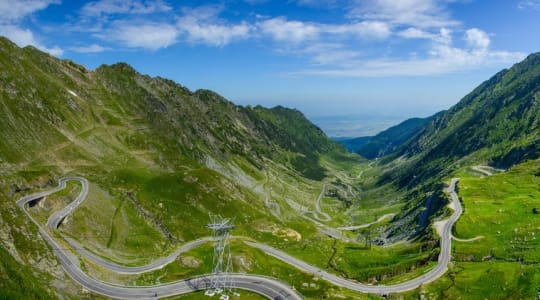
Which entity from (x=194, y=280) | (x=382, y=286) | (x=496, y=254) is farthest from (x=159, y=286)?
(x=496, y=254)

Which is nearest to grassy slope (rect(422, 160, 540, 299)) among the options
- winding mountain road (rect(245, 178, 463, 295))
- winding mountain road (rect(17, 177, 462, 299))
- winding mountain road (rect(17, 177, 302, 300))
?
winding mountain road (rect(245, 178, 463, 295))

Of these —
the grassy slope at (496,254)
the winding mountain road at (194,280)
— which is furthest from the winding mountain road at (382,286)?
the grassy slope at (496,254)

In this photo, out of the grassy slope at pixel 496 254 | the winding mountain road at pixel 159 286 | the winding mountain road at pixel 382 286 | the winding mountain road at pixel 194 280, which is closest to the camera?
the winding mountain road at pixel 159 286

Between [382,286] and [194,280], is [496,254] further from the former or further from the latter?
[194,280]

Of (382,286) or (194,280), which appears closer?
(194,280)


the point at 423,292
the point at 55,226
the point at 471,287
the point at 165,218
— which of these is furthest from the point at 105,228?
the point at 471,287

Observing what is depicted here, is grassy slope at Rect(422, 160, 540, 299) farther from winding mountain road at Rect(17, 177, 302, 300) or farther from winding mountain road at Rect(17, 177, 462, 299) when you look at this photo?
winding mountain road at Rect(17, 177, 302, 300)

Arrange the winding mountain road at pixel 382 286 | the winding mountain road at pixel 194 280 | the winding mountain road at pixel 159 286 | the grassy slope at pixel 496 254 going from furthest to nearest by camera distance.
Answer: the winding mountain road at pixel 382 286
the grassy slope at pixel 496 254
the winding mountain road at pixel 194 280
the winding mountain road at pixel 159 286

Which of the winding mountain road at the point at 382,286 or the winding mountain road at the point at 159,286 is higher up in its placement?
the winding mountain road at the point at 159,286

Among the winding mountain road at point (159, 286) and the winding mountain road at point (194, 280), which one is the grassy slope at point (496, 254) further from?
the winding mountain road at point (159, 286)

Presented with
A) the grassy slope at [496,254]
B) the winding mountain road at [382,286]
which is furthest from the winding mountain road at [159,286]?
the grassy slope at [496,254]

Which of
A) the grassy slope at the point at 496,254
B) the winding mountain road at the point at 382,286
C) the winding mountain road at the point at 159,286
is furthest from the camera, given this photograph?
the winding mountain road at the point at 382,286

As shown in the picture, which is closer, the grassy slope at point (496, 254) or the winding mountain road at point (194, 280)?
the winding mountain road at point (194, 280)
